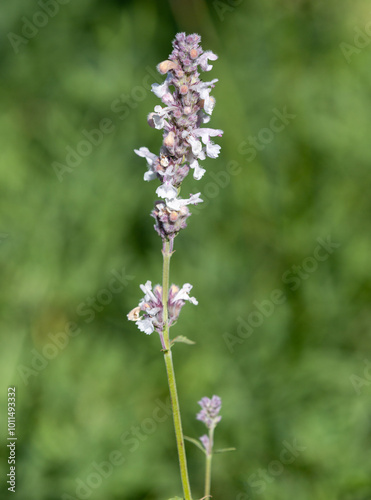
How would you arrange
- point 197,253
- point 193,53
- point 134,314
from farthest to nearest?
1. point 197,253
2. point 134,314
3. point 193,53

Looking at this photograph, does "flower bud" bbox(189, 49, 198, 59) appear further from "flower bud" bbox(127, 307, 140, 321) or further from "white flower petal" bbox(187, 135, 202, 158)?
"flower bud" bbox(127, 307, 140, 321)

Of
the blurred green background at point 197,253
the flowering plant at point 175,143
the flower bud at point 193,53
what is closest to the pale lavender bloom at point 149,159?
the flowering plant at point 175,143

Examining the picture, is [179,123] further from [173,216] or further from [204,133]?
[173,216]

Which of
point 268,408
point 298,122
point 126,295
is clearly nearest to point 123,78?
point 298,122

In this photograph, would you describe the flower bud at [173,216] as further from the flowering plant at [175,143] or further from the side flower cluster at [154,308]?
the side flower cluster at [154,308]

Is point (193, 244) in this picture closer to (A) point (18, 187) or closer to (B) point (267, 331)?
(B) point (267, 331)

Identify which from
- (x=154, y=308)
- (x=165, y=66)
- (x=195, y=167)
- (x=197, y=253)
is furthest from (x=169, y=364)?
(x=197, y=253)
